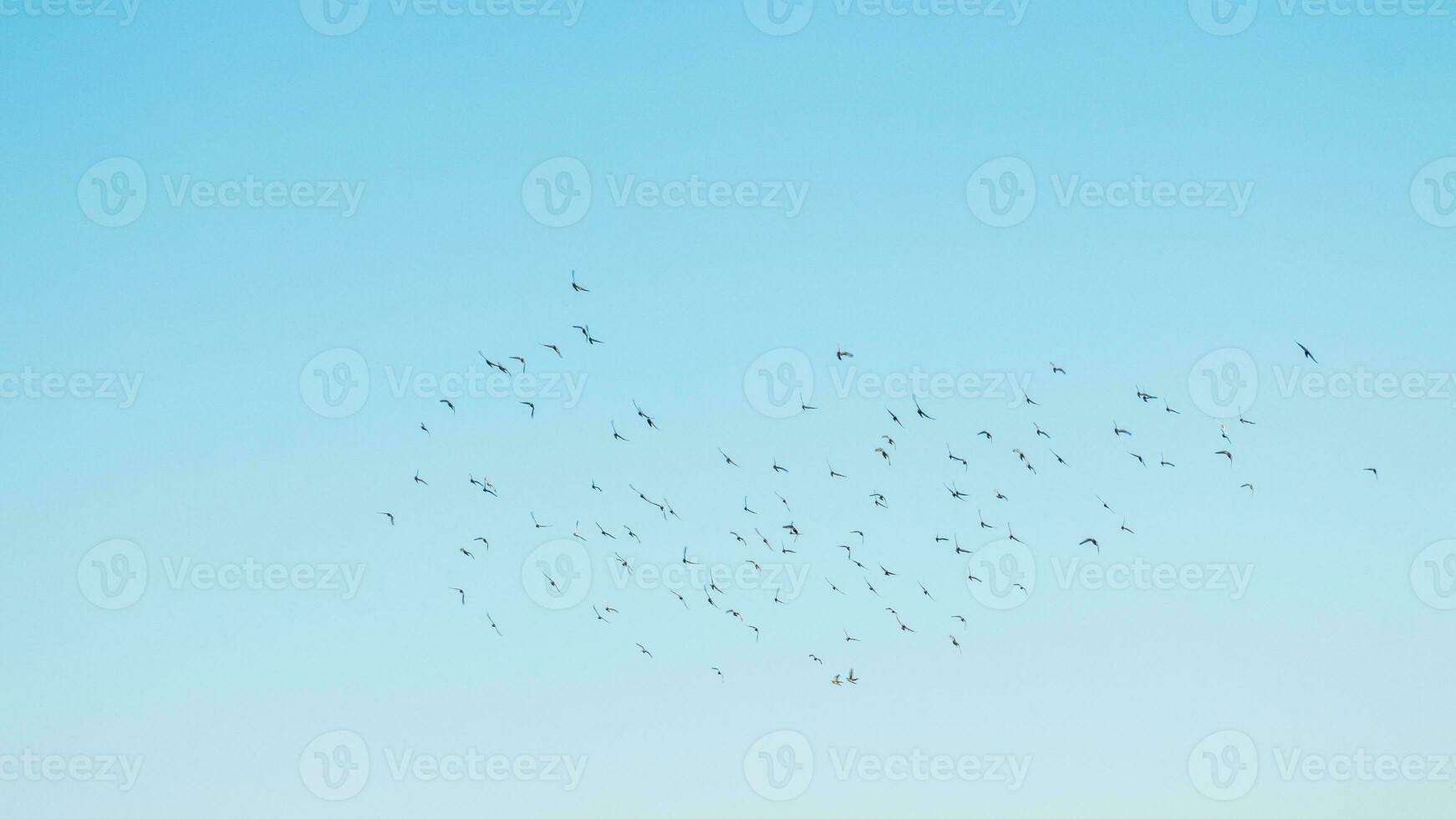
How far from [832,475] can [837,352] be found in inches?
138

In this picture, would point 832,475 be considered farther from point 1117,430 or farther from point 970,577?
point 1117,430

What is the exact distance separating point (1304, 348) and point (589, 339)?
15521mm

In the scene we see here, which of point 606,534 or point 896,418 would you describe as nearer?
point 896,418

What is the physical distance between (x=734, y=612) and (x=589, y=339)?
25.3 ft

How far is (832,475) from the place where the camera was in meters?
35.3

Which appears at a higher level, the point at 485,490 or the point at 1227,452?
the point at 1227,452

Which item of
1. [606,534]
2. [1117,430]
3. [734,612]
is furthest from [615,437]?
[1117,430]

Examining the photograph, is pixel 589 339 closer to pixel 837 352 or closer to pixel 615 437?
pixel 615 437

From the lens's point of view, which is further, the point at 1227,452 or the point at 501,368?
the point at 1227,452

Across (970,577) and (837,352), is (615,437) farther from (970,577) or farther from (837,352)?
(970,577)

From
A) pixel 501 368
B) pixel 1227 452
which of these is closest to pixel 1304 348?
pixel 1227 452

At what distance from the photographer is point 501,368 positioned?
3180cm

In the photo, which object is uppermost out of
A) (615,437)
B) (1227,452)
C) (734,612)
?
(1227,452)

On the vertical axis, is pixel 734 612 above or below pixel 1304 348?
below
